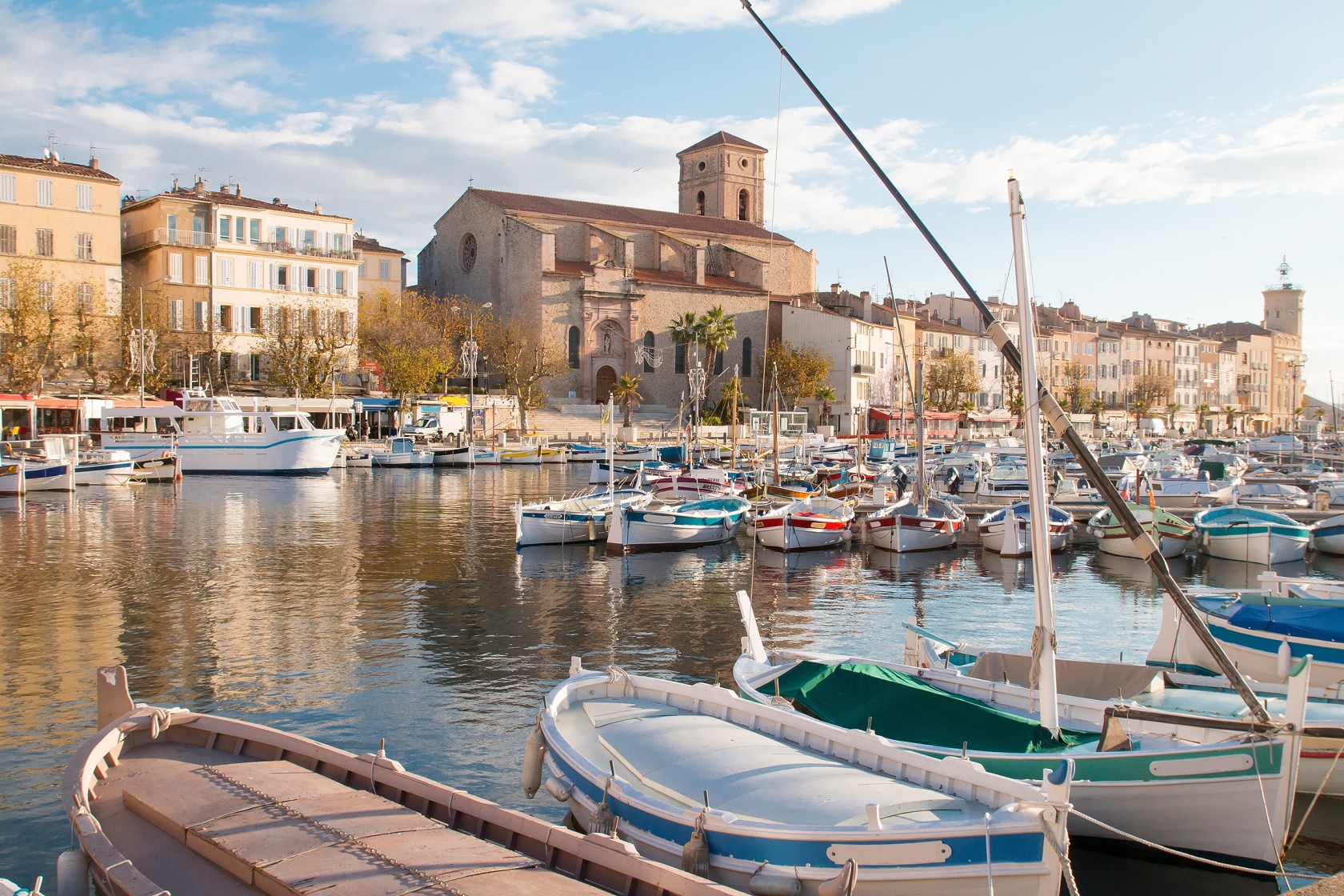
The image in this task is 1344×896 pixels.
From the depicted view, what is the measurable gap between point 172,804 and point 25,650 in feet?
36.0

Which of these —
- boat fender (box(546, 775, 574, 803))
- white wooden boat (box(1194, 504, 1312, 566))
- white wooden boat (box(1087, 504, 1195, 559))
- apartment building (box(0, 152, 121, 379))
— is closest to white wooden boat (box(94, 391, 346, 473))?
apartment building (box(0, 152, 121, 379))

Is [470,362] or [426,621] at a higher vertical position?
[470,362]

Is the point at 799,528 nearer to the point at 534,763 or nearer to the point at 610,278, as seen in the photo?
the point at 534,763

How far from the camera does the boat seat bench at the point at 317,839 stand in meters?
6.12

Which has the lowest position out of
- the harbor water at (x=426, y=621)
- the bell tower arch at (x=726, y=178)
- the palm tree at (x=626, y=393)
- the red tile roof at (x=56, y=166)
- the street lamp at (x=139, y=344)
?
the harbor water at (x=426, y=621)

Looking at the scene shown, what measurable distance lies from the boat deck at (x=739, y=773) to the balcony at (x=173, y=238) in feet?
212

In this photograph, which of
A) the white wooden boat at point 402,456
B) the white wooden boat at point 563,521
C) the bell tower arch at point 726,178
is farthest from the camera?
the bell tower arch at point 726,178

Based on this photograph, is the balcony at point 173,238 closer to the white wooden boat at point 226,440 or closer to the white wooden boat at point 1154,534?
the white wooden boat at point 226,440

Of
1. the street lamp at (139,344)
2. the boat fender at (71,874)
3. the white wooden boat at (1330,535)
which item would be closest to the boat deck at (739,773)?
the boat fender at (71,874)

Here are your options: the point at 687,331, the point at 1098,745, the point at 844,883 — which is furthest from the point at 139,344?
the point at 844,883

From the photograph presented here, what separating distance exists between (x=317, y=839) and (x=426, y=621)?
12.8 m

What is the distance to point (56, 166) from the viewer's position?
62.0 m

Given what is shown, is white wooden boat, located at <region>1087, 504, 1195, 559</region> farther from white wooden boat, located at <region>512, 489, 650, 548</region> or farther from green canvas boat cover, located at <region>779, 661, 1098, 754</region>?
green canvas boat cover, located at <region>779, 661, 1098, 754</region>

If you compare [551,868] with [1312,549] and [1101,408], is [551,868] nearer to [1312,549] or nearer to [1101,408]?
[1312,549]
